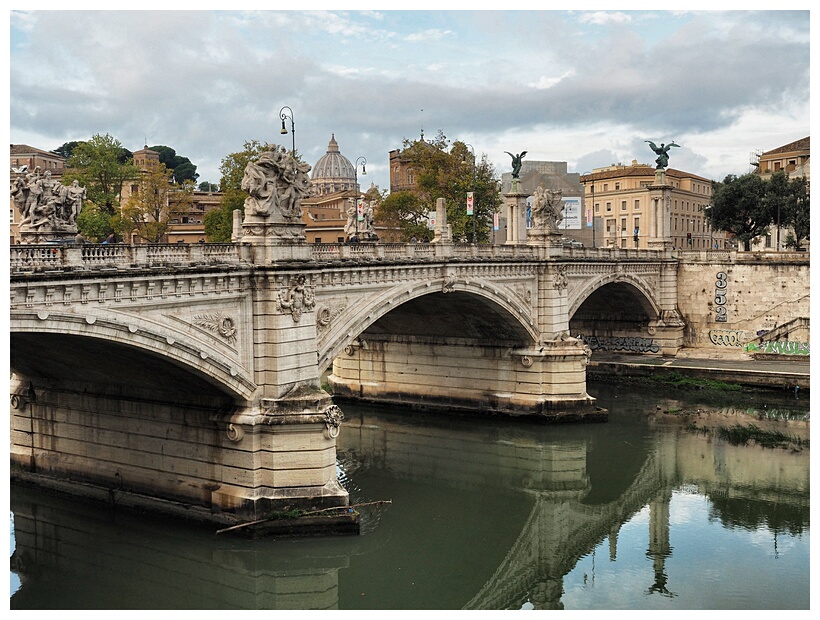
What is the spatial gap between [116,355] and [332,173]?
108 meters

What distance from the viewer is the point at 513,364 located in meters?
37.3

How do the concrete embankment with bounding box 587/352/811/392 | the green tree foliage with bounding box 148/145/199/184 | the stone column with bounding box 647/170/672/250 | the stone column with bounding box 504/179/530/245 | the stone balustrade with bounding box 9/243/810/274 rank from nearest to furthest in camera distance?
the stone balustrade with bounding box 9/243/810/274 → the stone column with bounding box 504/179/530/245 → the concrete embankment with bounding box 587/352/811/392 → the stone column with bounding box 647/170/672/250 → the green tree foliage with bounding box 148/145/199/184

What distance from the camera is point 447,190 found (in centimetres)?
5638

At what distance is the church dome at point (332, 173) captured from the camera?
120062 millimetres

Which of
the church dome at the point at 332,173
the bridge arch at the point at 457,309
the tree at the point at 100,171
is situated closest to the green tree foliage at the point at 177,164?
the church dome at the point at 332,173

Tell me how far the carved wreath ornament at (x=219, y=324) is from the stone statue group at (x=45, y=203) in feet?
11.3

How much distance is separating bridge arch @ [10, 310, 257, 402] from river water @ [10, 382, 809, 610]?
142 inches

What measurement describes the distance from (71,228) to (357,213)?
17.2m

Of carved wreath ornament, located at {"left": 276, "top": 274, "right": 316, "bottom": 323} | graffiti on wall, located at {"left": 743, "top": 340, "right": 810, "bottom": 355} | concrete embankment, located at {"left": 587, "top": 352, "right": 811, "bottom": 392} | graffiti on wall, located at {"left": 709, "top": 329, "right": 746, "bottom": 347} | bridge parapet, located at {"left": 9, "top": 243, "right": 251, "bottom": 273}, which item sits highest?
bridge parapet, located at {"left": 9, "top": 243, "right": 251, "bottom": 273}

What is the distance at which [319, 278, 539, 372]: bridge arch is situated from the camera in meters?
26.8

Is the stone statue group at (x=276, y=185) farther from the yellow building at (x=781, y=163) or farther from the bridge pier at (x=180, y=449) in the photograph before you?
the yellow building at (x=781, y=163)

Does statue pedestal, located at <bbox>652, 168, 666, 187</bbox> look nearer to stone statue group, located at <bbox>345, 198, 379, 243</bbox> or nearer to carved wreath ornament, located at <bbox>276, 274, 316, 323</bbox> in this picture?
stone statue group, located at <bbox>345, 198, 379, 243</bbox>

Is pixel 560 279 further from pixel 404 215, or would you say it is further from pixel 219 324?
pixel 404 215

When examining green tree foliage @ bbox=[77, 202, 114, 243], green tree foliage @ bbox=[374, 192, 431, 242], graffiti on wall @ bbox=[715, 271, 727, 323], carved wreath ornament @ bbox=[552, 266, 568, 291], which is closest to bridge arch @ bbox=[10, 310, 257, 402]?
carved wreath ornament @ bbox=[552, 266, 568, 291]
